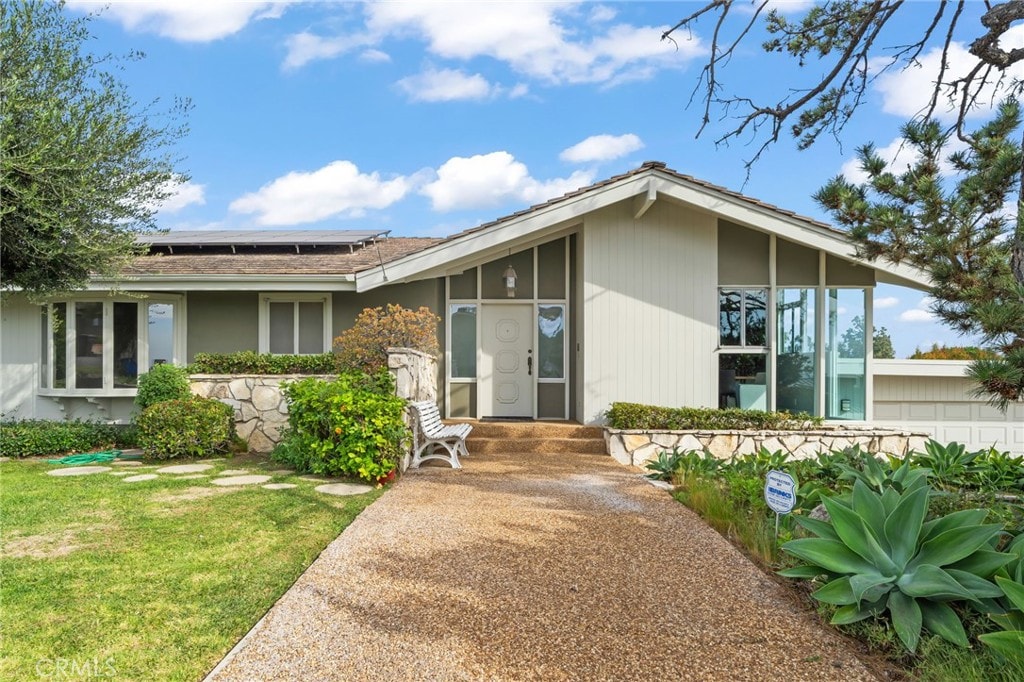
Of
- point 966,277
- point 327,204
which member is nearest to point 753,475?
point 966,277

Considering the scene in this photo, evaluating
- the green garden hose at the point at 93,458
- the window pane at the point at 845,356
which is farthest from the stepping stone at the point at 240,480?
the window pane at the point at 845,356

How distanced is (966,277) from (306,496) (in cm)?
619

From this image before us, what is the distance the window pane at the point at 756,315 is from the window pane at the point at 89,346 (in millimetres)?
11971

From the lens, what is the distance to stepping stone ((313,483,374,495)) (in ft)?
21.4

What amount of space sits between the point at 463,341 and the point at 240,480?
16.8 feet

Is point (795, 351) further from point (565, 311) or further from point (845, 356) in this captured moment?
point (565, 311)

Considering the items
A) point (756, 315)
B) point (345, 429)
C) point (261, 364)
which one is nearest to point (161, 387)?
point (261, 364)

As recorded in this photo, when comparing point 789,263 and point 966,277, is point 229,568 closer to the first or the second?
point 966,277

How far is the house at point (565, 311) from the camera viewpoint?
1001cm

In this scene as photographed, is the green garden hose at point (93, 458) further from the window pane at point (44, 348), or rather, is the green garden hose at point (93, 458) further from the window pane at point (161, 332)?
the window pane at point (44, 348)

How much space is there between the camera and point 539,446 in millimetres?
9562

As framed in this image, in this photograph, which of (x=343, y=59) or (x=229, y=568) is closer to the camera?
(x=229, y=568)

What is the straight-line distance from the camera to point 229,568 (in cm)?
418

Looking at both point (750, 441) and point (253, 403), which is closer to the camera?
point (750, 441)
